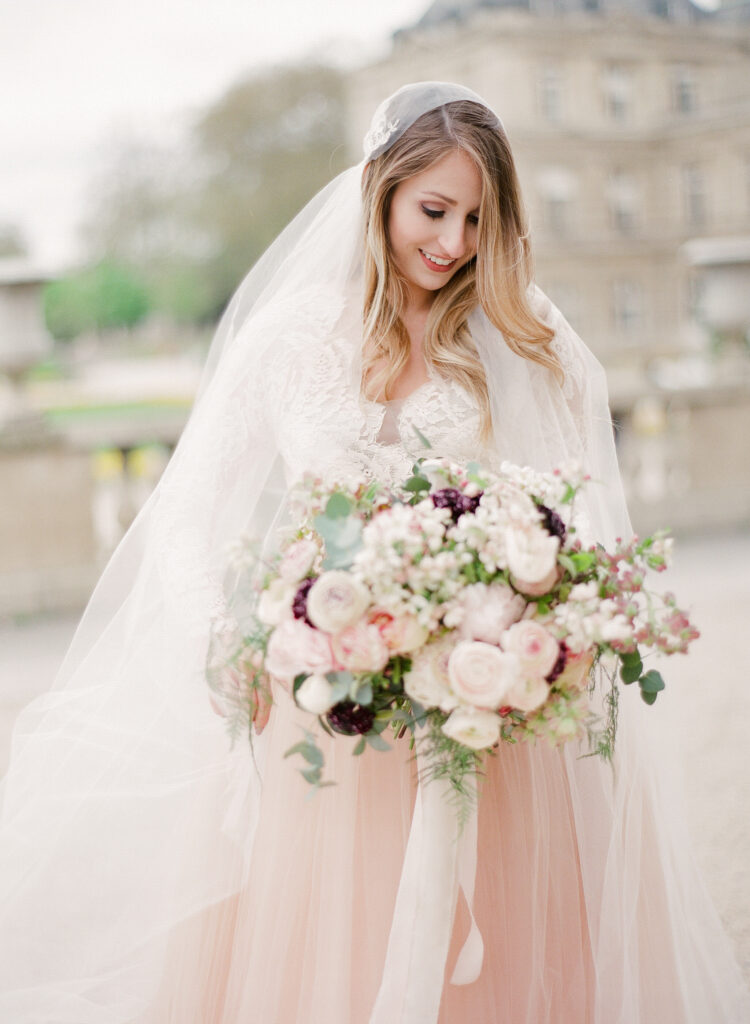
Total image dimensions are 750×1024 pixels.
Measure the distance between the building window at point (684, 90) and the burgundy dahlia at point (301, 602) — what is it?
1424 inches

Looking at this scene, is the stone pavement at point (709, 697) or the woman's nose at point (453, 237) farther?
the stone pavement at point (709, 697)

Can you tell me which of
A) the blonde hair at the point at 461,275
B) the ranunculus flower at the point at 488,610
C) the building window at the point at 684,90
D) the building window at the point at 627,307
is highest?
the building window at the point at 684,90

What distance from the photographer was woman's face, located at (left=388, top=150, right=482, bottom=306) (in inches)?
94.5

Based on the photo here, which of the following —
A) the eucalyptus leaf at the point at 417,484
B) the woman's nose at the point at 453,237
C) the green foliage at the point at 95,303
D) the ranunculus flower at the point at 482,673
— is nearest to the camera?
the ranunculus flower at the point at 482,673

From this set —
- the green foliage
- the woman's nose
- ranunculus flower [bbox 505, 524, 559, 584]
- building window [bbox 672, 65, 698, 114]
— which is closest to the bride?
the woman's nose

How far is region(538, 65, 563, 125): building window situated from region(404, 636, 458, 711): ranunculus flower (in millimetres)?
32726

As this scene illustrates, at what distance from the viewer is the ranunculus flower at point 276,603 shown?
174 centimetres

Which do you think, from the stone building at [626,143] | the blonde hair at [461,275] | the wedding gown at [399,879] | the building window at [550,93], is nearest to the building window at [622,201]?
the stone building at [626,143]

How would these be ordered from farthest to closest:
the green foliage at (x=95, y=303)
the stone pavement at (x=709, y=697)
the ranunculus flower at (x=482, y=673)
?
the green foliage at (x=95, y=303) → the stone pavement at (x=709, y=697) → the ranunculus flower at (x=482, y=673)

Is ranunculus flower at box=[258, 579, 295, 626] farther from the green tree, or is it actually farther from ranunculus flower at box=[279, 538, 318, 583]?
the green tree

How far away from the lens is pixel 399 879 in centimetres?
221

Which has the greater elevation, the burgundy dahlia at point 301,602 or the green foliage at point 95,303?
the green foliage at point 95,303

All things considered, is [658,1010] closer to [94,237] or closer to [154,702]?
[154,702]

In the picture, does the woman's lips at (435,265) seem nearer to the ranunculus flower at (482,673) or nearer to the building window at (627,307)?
the ranunculus flower at (482,673)
